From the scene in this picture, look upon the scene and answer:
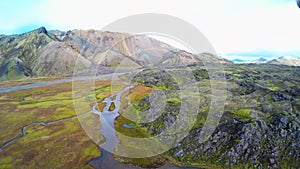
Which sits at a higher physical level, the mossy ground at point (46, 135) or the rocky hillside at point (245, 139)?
the rocky hillside at point (245, 139)

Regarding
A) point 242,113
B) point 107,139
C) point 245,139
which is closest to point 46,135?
point 107,139

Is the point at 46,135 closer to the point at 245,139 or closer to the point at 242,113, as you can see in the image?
the point at 245,139

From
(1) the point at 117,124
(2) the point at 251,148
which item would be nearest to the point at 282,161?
(2) the point at 251,148

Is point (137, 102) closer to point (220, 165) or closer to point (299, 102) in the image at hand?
Result: point (220, 165)

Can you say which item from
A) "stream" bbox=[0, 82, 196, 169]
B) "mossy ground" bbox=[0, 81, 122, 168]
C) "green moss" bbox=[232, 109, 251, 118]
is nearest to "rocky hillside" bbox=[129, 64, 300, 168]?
"green moss" bbox=[232, 109, 251, 118]

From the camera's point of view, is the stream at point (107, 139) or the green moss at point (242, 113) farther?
the green moss at point (242, 113)

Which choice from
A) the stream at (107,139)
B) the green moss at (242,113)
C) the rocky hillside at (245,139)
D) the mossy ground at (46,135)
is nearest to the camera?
the rocky hillside at (245,139)

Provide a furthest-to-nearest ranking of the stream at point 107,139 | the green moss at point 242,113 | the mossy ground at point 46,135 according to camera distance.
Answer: the green moss at point 242,113 → the mossy ground at point 46,135 → the stream at point 107,139

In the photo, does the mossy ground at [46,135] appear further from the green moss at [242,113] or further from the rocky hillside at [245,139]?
the green moss at [242,113]

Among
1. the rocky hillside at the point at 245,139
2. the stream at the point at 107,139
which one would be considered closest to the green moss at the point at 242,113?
the rocky hillside at the point at 245,139

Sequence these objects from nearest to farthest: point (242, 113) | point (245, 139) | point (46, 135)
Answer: point (245, 139)
point (242, 113)
point (46, 135)

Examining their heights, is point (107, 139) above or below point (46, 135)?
above
